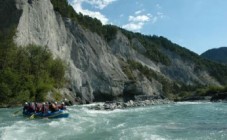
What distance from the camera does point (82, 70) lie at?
77750mm

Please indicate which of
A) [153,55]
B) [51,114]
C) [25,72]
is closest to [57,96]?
[25,72]

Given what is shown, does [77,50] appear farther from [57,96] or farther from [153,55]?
[153,55]

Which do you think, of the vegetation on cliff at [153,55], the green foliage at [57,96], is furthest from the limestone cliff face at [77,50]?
the green foliage at [57,96]

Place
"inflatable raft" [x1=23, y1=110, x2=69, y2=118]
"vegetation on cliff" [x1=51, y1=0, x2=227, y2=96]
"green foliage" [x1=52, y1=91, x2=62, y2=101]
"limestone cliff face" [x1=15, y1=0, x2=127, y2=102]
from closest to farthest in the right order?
"inflatable raft" [x1=23, y1=110, x2=69, y2=118] → "green foliage" [x1=52, y1=91, x2=62, y2=101] → "limestone cliff face" [x1=15, y1=0, x2=127, y2=102] → "vegetation on cliff" [x1=51, y1=0, x2=227, y2=96]

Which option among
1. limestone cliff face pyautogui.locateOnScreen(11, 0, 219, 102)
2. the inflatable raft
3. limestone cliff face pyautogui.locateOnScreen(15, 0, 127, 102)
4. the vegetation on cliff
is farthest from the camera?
the vegetation on cliff

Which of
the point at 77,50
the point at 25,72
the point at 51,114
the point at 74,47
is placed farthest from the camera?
the point at 77,50

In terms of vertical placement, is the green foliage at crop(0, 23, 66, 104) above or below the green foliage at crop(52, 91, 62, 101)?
above

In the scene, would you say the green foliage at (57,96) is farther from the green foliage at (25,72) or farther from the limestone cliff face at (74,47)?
the limestone cliff face at (74,47)

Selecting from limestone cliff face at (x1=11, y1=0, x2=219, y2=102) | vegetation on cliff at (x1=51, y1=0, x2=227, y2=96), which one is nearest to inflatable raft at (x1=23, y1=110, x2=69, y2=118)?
limestone cliff face at (x1=11, y1=0, x2=219, y2=102)

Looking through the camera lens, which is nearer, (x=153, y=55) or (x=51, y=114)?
(x=51, y=114)

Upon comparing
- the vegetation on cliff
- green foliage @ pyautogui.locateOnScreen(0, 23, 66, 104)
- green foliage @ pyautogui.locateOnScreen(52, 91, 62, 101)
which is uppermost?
the vegetation on cliff

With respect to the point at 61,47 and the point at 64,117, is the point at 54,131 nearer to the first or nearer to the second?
the point at 64,117

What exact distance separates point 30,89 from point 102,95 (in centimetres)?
2893

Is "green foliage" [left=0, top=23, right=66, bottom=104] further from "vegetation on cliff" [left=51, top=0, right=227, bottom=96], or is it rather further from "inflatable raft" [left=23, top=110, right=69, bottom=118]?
"vegetation on cliff" [left=51, top=0, right=227, bottom=96]
